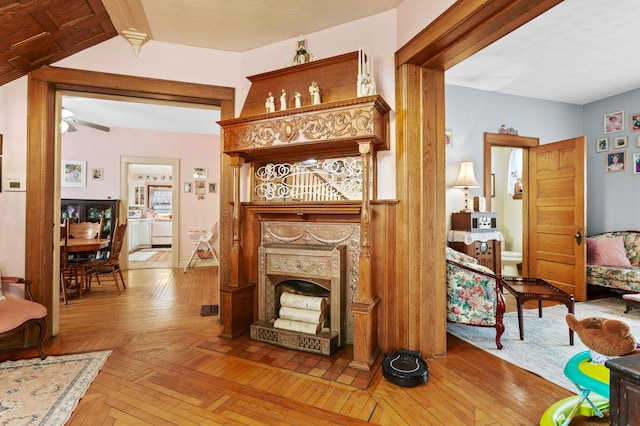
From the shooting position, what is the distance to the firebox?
2.62 meters

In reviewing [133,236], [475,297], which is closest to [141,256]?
[133,236]

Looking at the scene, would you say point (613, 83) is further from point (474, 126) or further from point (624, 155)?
point (474, 126)

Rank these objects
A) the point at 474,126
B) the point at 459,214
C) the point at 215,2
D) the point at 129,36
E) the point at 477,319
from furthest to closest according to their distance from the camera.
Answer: the point at 474,126 < the point at 459,214 < the point at 129,36 < the point at 477,319 < the point at 215,2

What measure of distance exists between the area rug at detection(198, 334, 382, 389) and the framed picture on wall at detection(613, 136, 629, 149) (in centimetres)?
513

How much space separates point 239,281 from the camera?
3031 millimetres

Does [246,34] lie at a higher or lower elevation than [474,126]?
higher

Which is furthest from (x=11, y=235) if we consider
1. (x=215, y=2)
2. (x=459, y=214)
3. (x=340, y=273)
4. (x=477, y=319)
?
(x=459, y=214)

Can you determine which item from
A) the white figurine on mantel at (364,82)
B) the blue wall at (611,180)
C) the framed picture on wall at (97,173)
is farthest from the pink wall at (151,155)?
the blue wall at (611,180)

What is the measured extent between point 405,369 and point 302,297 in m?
1.05

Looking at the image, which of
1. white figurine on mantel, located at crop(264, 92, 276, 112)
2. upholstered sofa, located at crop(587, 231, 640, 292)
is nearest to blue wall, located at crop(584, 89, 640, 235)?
upholstered sofa, located at crop(587, 231, 640, 292)

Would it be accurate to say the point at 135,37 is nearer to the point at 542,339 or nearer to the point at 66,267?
the point at 66,267

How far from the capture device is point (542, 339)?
9.50ft

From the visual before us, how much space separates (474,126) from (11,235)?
221 inches

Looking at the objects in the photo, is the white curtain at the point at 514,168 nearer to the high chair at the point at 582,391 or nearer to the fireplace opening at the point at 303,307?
the high chair at the point at 582,391
